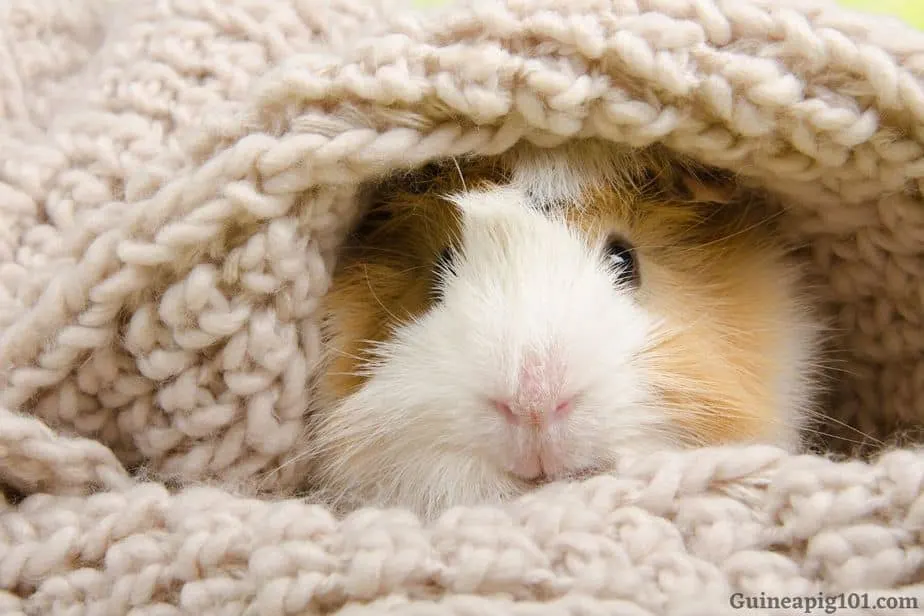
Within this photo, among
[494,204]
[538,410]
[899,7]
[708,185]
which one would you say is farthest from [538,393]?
[899,7]

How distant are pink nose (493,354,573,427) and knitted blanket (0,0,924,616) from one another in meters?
0.08

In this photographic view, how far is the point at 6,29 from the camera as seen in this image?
1139mm

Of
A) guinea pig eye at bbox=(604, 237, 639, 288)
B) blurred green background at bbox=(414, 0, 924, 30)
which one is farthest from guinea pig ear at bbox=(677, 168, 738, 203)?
blurred green background at bbox=(414, 0, 924, 30)

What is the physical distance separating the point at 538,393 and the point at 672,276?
31 centimetres

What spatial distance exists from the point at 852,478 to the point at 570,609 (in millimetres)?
252

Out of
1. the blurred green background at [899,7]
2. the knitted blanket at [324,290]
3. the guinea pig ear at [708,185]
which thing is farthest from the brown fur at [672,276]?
the blurred green background at [899,7]

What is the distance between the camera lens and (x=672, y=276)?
3.27 feet

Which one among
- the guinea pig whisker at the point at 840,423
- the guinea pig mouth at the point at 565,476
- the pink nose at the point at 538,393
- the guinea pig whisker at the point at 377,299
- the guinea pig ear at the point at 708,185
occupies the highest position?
the guinea pig ear at the point at 708,185

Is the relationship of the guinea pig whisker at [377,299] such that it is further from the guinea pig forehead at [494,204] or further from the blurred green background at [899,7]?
the blurred green background at [899,7]

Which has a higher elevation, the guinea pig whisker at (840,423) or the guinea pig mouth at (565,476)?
the guinea pig whisker at (840,423)

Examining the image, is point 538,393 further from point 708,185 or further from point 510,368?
point 708,185

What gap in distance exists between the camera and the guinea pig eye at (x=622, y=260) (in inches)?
36.5

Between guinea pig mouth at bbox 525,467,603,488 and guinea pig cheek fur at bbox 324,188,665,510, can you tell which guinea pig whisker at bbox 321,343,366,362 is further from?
guinea pig mouth at bbox 525,467,603,488

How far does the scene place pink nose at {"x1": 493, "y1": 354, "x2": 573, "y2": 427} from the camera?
2.56 feet
